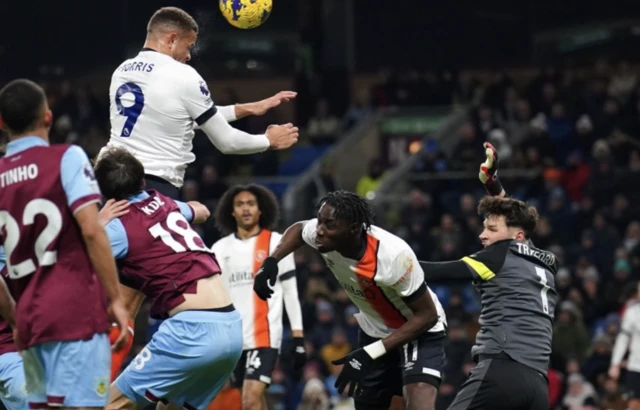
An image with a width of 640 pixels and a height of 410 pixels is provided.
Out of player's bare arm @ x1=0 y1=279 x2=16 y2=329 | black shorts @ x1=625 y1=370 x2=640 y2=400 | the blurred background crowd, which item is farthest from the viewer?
the blurred background crowd

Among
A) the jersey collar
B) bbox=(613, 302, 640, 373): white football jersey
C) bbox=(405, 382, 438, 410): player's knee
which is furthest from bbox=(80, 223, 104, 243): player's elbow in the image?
bbox=(613, 302, 640, 373): white football jersey

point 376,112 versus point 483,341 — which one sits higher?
point 376,112

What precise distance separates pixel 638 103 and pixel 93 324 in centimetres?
1681

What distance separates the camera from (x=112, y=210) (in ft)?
24.1

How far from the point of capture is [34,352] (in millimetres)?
6422

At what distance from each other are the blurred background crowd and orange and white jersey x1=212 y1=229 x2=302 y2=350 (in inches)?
34.1

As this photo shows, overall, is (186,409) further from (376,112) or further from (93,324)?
(376,112)

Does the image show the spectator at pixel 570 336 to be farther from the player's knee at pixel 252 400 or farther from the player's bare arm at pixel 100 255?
the player's bare arm at pixel 100 255

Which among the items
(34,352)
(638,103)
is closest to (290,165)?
(638,103)

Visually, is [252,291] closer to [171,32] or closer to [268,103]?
[268,103]

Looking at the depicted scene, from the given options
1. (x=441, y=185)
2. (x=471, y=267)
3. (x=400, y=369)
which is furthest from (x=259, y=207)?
(x=441, y=185)

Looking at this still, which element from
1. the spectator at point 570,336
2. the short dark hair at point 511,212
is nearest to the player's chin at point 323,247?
the short dark hair at point 511,212

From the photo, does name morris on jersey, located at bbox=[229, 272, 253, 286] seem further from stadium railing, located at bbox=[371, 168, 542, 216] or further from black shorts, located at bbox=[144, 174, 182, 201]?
stadium railing, located at bbox=[371, 168, 542, 216]

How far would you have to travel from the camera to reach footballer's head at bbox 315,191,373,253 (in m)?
8.08
